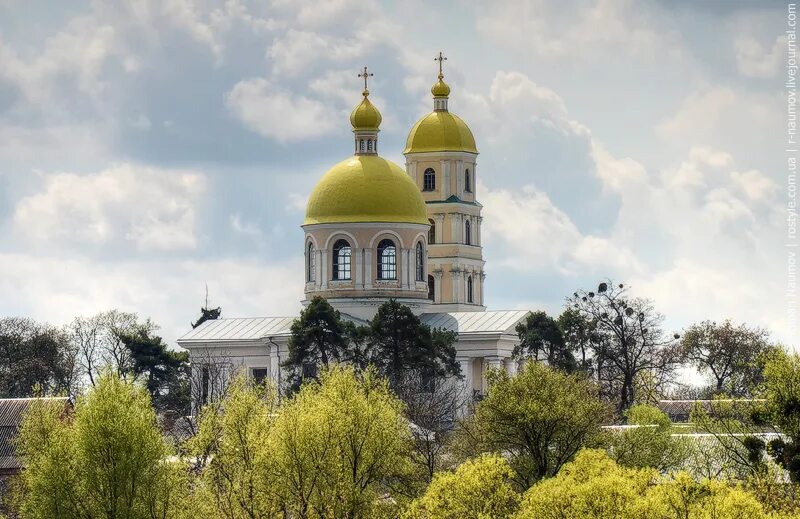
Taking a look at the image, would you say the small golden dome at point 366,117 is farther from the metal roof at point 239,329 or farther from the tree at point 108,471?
the tree at point 108,471

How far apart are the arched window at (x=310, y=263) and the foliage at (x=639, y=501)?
47.4 m

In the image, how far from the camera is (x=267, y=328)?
9631 centimetres

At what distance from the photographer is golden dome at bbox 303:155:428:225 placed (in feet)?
303

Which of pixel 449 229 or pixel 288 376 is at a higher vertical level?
pixel 449 229

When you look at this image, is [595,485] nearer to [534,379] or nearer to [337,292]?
[534,379]

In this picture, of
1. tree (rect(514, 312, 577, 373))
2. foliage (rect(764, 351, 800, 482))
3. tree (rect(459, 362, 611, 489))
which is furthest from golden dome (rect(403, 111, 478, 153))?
foliage (rect(764, 351, 800, 482))

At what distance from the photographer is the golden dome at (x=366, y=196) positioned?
9231 cm

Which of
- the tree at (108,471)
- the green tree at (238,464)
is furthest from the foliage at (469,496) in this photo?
the tree at (108,471)

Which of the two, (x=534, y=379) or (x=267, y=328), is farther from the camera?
(x=267, y=328)

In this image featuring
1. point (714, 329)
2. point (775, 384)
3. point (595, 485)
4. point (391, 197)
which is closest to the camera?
point (595, 485)

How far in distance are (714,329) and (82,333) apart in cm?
2986

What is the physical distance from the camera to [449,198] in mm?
100875

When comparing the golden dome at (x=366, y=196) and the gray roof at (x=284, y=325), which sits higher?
the golden dome at (x=366, y=196)

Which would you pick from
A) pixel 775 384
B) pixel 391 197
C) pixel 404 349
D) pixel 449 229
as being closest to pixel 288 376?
pixel 404 349
